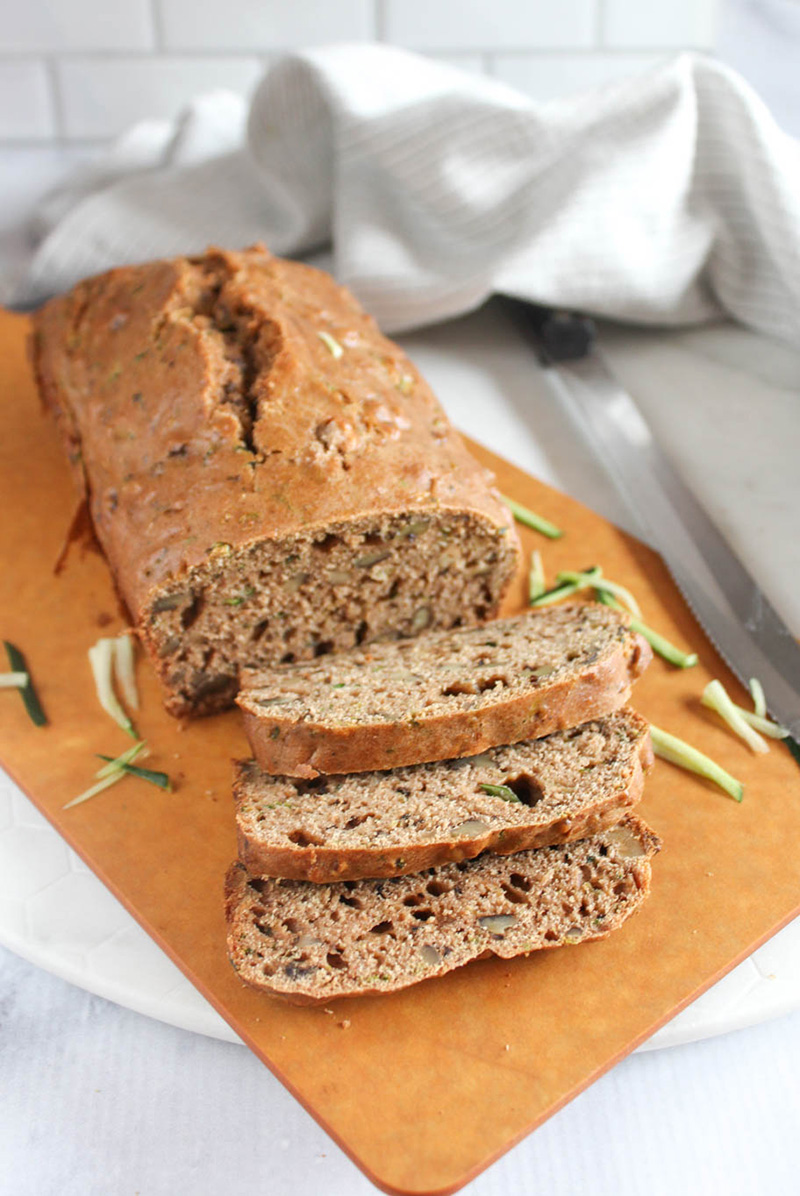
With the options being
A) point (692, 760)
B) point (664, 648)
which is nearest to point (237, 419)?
point (664, 648)

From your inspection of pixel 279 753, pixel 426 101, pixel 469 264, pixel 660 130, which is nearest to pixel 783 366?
pixel 660 130

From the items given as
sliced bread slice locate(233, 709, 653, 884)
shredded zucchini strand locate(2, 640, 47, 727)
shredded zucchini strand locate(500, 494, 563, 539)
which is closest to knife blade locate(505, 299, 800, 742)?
shredded zucchini strand locate(500, 494, 563, 539)

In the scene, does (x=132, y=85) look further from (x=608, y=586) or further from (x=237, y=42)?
(x=608, y=586)

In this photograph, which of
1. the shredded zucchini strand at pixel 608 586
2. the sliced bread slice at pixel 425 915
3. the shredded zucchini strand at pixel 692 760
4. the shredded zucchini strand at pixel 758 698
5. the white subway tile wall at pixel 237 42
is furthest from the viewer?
the white subway tile wall at pixel 237 42

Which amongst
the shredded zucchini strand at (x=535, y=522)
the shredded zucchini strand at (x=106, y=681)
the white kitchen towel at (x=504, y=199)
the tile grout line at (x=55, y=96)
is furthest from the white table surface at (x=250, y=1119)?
the tile grout line at (x=55, y=96)

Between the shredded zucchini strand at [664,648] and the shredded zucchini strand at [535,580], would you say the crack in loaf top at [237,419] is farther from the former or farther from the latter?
the shredded zucchini strand at [664,648]
